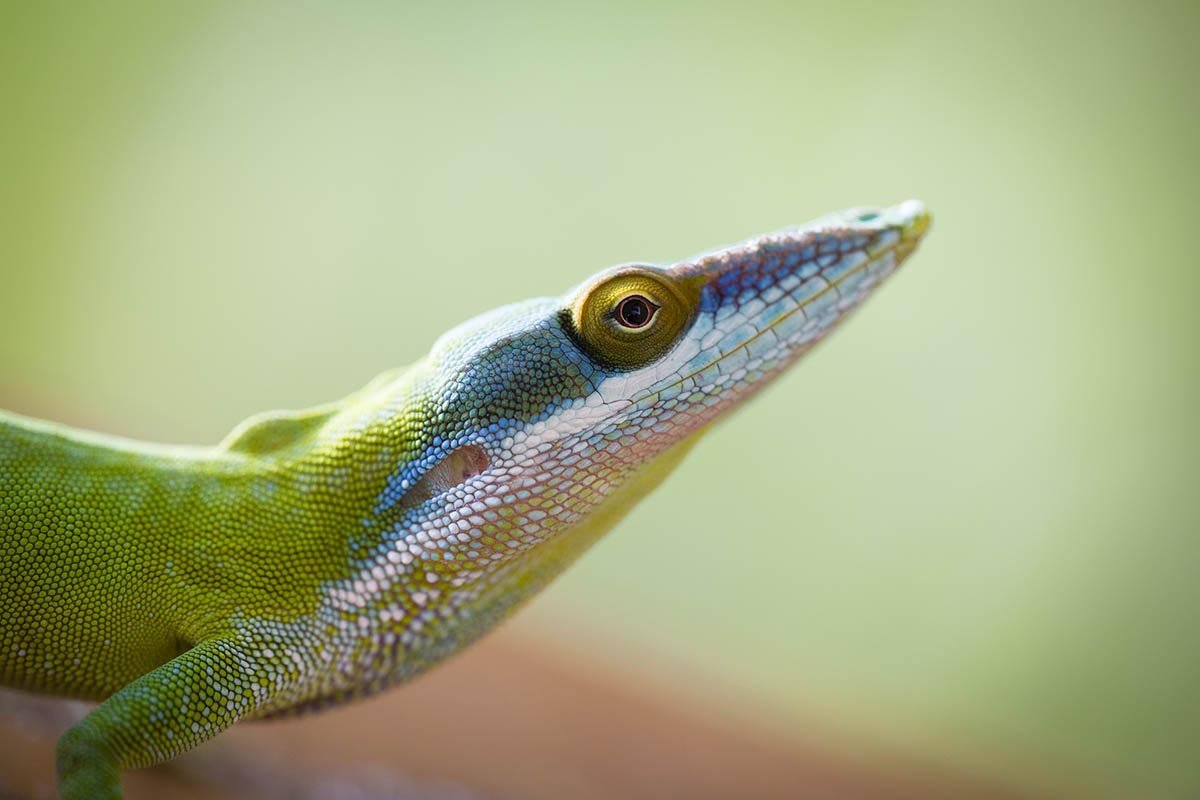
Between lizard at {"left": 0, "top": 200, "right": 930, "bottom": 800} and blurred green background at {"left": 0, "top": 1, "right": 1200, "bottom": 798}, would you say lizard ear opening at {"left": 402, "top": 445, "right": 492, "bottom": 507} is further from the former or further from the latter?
blurred green background at {"left": 0, "top": 1, "right": 1200, "bottom": 798}

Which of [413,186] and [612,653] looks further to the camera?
[612,653]

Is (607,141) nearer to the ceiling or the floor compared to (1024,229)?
nearer to the floor

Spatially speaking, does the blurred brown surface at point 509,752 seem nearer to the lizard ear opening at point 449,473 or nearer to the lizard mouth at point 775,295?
the lizard ear opening at point 449,473

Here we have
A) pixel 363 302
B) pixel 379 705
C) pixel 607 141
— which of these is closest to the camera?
pixel 379 705

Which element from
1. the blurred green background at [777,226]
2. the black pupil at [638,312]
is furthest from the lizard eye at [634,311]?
the blurred green background at [777,226]

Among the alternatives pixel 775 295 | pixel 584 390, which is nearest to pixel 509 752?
pixel 584 390

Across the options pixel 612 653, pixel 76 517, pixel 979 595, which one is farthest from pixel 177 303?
pixel 979 595

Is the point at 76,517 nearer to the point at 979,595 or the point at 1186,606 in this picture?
the point at 979,595

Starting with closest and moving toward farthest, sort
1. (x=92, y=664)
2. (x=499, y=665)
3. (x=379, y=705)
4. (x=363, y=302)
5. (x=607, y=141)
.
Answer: (x=92, y=664) < (x=379, y=705) < (x=499, y=665) < (x=607, y=141) < (x=363, y=302)

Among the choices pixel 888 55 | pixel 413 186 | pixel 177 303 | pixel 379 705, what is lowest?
pixel 379 705
